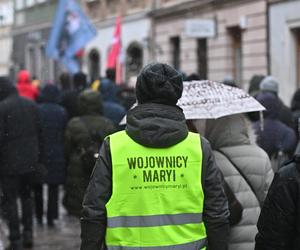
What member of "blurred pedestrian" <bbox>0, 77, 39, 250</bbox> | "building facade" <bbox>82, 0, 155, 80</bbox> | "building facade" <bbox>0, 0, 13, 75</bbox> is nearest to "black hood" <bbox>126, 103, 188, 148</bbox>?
"blurred pedestrian" <bbox>0, 77, 39, 250</bbox>

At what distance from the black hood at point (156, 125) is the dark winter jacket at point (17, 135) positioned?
14.1 feet

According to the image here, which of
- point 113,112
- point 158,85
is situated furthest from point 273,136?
point 158,85

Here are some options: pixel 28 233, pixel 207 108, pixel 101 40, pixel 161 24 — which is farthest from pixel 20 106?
pixel 101 40

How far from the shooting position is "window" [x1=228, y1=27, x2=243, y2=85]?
2433 cm

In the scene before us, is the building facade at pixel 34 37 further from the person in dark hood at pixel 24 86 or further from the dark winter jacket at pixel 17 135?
the dark winter jacket at pixel 17 135

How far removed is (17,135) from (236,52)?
55.9ft

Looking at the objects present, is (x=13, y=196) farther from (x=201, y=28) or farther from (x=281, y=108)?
(x=201, y=28)

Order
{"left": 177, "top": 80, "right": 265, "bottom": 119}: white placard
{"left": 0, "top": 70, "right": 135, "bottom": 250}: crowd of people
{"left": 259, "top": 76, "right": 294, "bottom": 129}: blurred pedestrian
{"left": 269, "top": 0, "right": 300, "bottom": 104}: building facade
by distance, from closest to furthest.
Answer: {"left": 177, "top": 80, "right": 265, "bottom": 119}: white placard → {"left": 0, "top": 70, "right": 135, "bottom": 250}: crowd of people → {"left": 259, "top": 76, "right": 294, "bottom": 129}: blurred pedestrian → {"left": 269, "top": 0, "right": 300, "bottom": 104}: building facade

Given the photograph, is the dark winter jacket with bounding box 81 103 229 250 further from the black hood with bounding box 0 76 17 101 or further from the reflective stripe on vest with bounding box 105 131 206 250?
Answer: the black hood with bounding box 0 76 17 101

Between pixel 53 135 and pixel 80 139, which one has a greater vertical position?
pixel 80 139

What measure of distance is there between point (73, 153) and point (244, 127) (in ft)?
10.7

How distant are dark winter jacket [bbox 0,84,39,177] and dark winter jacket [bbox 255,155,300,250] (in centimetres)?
466

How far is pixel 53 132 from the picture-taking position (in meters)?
10.3

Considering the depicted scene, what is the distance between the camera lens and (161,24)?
29031mm
